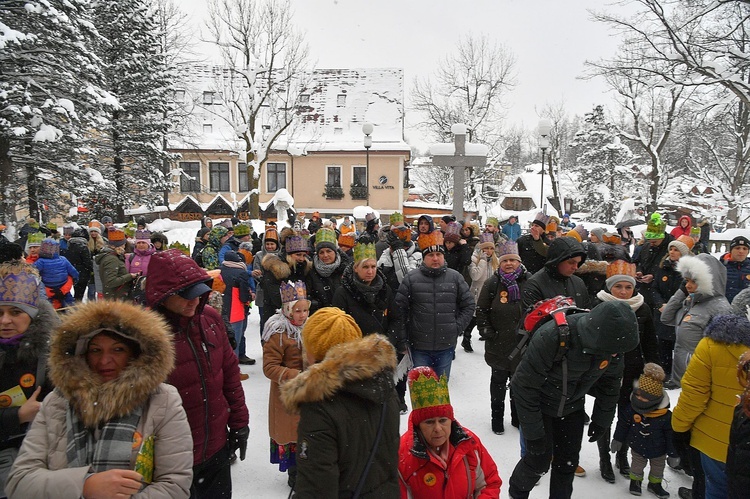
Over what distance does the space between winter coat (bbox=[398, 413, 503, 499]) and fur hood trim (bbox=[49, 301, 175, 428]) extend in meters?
1.28

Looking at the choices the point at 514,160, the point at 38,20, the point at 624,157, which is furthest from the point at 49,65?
the point at 514,160

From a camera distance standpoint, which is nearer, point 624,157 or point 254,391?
point 254,391

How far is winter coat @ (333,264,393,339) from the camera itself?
14.3ft

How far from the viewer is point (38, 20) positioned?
13336 millimetres

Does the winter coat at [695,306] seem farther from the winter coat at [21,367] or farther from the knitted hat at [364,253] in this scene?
the winter coat at [21,367]

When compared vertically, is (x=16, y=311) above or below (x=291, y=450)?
above

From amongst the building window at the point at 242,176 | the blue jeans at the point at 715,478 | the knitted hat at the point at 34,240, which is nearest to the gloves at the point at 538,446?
the blue jeans at the point at 715,478

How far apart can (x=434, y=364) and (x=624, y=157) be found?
3711 centimetres

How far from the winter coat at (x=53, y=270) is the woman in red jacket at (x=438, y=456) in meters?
7.03

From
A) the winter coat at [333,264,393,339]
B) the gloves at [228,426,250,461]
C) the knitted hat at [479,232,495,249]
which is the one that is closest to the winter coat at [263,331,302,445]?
the gloves at [228,426,250,461]

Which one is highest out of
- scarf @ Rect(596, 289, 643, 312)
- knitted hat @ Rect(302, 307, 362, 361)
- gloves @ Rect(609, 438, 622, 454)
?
knitted hat @ Rect(302, 307, 362, 361)

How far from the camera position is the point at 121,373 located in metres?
1.85

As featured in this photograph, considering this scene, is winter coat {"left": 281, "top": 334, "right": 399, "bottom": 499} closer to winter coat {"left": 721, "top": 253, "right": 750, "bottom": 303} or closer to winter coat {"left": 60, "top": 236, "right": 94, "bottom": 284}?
winter coat {"left": 721, "top": 253, "right": 750, "bottom": 303}

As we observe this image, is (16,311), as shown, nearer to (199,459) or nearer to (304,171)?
(199,459)
